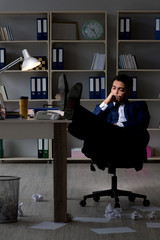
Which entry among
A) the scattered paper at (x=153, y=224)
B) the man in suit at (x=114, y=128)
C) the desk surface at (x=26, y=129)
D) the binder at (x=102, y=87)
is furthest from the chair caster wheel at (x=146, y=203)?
the binder at (x=102, y=87)

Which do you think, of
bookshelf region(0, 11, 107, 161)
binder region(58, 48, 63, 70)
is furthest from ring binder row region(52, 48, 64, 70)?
bookshelf region(0, 11, 107, 161)

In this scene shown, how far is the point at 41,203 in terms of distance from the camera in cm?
342

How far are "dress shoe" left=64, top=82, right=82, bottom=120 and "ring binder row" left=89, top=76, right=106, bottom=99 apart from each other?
3129 mm

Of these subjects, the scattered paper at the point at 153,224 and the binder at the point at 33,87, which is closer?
the scattered paper at the point at 153,224

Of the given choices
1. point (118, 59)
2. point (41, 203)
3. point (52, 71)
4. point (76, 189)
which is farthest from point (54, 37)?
point (41, 203)

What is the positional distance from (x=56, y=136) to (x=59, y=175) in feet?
0.83

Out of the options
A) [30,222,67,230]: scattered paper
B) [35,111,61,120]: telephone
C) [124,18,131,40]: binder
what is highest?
[124,18,131,40]: binder

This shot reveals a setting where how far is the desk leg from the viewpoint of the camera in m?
2.82

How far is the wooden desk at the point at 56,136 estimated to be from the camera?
2.82m

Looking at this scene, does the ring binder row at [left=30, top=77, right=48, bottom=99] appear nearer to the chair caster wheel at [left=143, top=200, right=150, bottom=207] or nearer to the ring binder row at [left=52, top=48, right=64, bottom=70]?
the ring binder row at [left=52, top=48, right=64, bottom=70]

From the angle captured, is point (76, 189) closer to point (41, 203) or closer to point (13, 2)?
point (41, 203)

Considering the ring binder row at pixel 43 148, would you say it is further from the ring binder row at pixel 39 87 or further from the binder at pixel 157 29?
the binder at pixel 157 29

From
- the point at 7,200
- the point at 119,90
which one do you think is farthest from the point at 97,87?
the point at 7,200

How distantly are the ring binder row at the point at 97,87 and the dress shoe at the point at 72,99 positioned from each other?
3.13 metres
